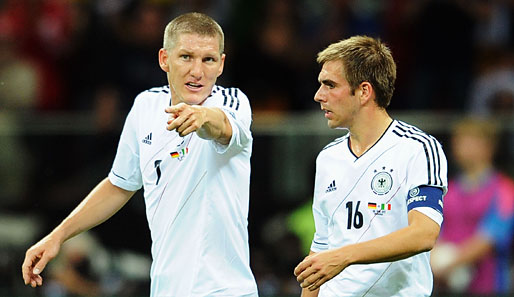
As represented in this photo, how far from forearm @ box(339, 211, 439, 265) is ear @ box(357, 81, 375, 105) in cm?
82

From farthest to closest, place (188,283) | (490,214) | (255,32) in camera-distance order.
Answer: (255,32), (490,214), (188,283)

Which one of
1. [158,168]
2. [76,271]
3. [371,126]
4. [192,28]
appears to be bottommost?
[76,271]

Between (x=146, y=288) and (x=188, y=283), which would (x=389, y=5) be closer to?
(x=146, y=288)

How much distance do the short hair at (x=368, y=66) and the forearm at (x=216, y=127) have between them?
66cm

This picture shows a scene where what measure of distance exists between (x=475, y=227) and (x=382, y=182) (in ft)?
13.3

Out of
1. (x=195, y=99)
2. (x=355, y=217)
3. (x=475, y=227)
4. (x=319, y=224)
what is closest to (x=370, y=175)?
(x=355, y=217)

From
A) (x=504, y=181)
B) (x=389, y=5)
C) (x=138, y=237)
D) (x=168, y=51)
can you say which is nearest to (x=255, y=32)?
(x=389, y=5)

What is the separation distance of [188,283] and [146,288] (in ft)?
13.8

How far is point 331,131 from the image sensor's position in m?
9.93

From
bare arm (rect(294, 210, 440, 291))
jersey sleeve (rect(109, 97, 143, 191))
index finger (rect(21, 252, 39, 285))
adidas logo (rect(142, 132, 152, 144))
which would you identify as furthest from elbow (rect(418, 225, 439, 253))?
index finger (rect(21, 252, 39, 285))

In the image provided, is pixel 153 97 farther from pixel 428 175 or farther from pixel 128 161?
pixel 428 175

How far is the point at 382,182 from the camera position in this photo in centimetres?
507

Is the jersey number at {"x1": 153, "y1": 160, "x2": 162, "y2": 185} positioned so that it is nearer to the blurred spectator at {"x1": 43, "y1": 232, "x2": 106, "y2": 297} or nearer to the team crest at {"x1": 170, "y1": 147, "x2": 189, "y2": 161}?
the team crest at {"x1": 170, "y1": 147, "x2": 189, "y2": 161}

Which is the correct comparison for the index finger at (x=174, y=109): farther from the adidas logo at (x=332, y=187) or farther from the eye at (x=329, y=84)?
the adidas logo at (x=332, y=187)
